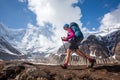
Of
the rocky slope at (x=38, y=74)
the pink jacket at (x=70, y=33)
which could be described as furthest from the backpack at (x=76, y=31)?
the rocky slope at (x=38, y=74)

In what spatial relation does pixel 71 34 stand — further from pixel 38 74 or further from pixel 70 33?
pixel 38 74

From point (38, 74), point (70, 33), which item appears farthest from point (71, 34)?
point (38, 74)

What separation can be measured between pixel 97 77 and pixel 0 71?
5.71 metres

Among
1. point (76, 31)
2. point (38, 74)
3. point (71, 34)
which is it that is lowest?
point (38, 74)

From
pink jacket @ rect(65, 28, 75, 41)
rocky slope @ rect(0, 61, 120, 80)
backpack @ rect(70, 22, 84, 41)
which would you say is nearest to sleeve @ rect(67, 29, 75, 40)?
pink jacket @ rect(65, 28, 75, 41)

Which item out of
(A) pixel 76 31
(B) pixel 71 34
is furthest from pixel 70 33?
(A) pixel 76 31

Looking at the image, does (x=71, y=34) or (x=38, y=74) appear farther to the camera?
(x=71, y=34)

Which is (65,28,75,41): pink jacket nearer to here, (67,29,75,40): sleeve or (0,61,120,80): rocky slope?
(67,29,75,40): sleeve

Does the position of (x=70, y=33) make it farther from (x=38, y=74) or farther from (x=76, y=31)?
(x=38, y=74)

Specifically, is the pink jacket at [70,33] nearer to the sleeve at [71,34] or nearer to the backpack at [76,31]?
the sleeve at [71,34]

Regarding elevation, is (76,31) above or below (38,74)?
above

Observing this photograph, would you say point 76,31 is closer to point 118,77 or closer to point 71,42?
point 71,42

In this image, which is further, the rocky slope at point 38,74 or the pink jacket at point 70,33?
the pink jacket at point 70,33

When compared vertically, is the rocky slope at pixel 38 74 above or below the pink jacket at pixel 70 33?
below
